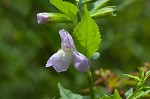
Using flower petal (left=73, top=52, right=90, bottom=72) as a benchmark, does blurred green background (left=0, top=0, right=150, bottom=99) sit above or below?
below

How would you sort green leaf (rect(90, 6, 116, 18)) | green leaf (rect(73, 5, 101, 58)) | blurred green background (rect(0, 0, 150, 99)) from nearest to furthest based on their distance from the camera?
green leaf (rect(73, 5, 101, 58)) < green leaf (rect(90, 6, 116, 18)) < blurred green background (rect(0, 0, 150, 99))

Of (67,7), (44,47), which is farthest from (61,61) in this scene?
(44,47)

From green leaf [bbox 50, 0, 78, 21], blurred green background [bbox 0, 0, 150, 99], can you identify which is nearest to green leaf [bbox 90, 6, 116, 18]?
green leaf [bbox 50, 0, 78, 21]

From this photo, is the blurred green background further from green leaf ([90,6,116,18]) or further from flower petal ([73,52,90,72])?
flower petal ([73,52,90,72])

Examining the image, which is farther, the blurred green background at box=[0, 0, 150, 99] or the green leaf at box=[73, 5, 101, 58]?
the blurred green background at box=[0, 0, 150, 99]

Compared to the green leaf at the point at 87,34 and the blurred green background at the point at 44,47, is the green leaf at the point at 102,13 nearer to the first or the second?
the green leaf at the point at 87,34

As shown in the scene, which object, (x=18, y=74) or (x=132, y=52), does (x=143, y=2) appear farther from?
(x=18, y=74)

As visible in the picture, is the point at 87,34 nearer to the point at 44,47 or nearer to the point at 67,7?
the point at 67,7
